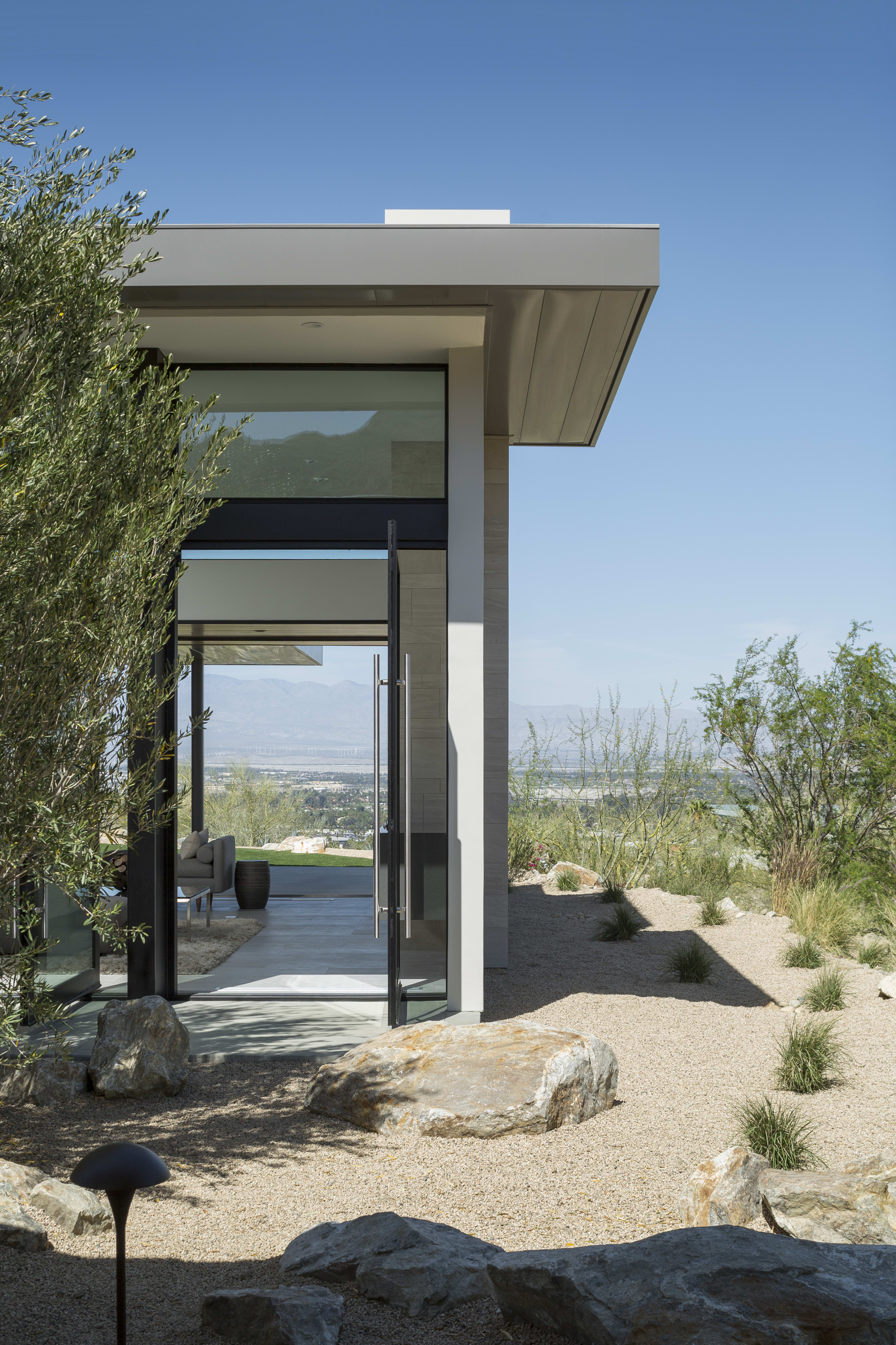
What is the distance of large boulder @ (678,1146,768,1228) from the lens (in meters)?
3.31

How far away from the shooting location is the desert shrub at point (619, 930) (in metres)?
9.17

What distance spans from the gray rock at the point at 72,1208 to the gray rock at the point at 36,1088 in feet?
4.05

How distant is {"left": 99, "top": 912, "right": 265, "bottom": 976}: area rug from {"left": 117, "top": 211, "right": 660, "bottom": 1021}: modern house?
43.0 inches

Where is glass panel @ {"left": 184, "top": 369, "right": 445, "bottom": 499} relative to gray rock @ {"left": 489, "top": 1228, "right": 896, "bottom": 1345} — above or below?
above

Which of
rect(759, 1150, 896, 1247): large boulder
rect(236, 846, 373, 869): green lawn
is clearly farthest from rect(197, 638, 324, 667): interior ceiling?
rect(759, 1150, 896, 1247): large boulder

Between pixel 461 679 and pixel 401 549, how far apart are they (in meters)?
0.92

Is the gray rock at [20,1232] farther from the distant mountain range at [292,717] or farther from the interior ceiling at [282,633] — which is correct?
the interior ceiling at [282,633]

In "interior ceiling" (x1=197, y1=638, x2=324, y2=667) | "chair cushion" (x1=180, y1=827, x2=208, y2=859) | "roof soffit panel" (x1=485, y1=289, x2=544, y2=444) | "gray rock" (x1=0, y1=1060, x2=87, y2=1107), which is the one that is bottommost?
"gray rock" (x1=0, y1=1060, x2=87, y2=1107)

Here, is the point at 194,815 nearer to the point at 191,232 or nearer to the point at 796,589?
the point at 191,232

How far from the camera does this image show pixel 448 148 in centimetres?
1518

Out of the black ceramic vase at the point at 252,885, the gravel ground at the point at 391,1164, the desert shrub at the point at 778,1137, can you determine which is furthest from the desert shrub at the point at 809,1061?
the black ceramic vase at the point at 252,885

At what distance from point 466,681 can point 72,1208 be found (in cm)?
367

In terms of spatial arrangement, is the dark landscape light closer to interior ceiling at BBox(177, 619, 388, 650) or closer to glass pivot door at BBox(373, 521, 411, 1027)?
glass pivot door at BBox(373, 521, 411, 1027)

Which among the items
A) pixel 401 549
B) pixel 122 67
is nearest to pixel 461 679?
pixel 401 549
